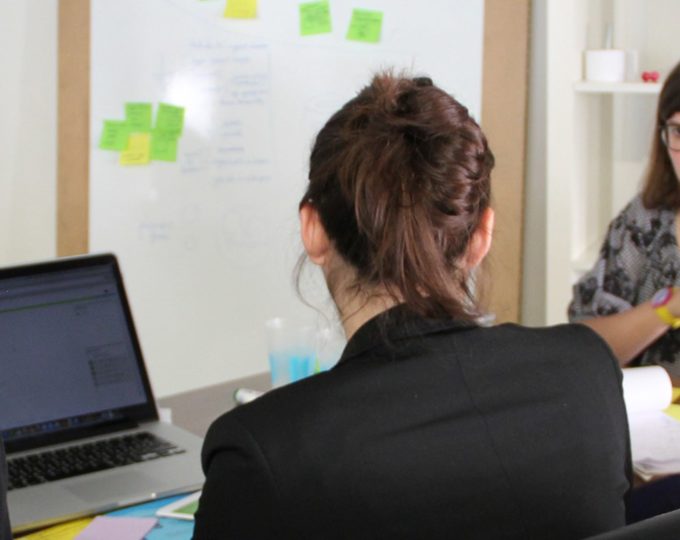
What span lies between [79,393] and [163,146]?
1.28 m

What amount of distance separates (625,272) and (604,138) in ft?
2.92

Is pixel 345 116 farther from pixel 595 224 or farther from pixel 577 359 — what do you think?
pixel 595 224

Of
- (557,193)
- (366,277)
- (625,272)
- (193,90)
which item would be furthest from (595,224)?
(366,277)

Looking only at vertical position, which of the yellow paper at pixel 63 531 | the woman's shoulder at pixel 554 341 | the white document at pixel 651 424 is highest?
the woman's shoulder at pixel 554 341

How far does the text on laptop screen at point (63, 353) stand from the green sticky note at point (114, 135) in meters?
1.13

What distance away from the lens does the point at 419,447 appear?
111 cm

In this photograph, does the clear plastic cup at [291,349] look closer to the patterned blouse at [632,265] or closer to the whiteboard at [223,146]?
the patterned blouse at [632,265]

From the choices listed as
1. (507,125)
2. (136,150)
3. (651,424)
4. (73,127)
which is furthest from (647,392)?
(73,127)

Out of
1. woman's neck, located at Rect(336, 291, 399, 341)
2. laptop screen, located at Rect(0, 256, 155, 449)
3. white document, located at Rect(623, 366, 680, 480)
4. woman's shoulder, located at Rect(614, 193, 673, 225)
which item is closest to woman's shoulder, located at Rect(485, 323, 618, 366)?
woman's neck, located at Rect(336, 291, 399, 341)

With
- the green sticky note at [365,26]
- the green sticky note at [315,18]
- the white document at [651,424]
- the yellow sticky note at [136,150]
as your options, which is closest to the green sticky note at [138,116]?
the yellow sticky note at [136,150]

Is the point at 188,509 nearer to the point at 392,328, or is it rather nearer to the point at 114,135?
the point at 392,328

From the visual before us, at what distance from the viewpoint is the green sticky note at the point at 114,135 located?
2812 mm

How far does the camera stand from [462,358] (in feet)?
3.80

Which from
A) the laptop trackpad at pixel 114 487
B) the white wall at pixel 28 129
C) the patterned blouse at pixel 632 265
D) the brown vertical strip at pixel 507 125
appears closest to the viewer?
the laptop trackpad at pixel 114 487
